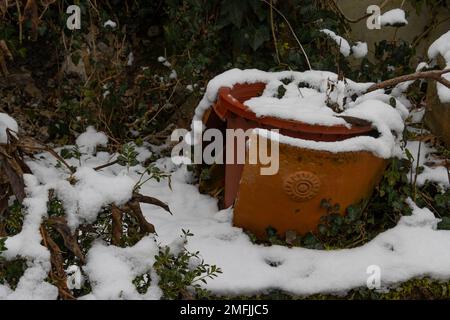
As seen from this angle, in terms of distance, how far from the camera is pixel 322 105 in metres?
2.82

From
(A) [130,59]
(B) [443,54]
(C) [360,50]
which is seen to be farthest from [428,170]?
Answer: (A) [130,59]

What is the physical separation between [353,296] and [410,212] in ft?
1.67

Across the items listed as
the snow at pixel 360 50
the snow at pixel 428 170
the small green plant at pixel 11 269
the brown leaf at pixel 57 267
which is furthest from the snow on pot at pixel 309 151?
the small green plant at pixel 11 269

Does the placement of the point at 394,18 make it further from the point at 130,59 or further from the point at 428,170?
the point at 130,59

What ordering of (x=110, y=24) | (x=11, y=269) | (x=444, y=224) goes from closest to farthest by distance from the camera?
(x=11, y=269) < (x=444, y=224) < (x=110, y=24)

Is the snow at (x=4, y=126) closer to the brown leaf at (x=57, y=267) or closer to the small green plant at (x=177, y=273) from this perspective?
the brown leaf at (x=57, y=267)

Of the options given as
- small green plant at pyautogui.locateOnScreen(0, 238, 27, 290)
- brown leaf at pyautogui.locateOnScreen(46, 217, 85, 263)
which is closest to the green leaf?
brown leaf at pyautogui.locateOnScreen(46, 217, 85, 263)

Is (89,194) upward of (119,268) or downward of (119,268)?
upward

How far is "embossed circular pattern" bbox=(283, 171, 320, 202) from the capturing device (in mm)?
2578

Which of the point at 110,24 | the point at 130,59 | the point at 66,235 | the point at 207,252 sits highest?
the point at 110,24

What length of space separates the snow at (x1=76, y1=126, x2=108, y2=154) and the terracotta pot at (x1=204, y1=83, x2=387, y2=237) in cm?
91

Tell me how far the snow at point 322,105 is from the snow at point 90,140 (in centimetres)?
62

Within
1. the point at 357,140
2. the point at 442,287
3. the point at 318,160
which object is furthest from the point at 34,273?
the point at 442,287

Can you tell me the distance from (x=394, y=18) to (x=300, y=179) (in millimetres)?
1212
